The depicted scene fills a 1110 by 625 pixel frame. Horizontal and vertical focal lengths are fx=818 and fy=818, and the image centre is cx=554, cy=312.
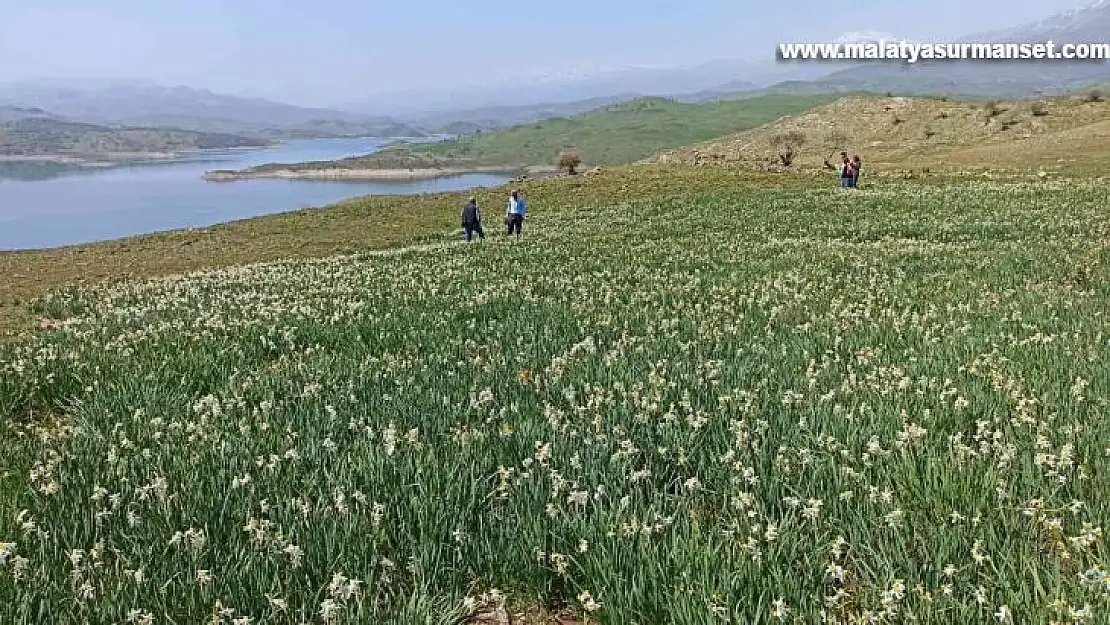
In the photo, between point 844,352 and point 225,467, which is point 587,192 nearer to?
point 844,352

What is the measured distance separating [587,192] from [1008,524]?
46.0 metres

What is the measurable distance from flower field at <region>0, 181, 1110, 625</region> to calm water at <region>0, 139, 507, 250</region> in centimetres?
6318

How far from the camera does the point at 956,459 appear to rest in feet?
16.0

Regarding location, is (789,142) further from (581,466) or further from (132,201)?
(132,201)

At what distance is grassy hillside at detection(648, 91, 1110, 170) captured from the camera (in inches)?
2124

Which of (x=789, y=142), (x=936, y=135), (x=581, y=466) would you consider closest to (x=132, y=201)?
(x=789, y=142)

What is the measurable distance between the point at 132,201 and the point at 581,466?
5061 inches

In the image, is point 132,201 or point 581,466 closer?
point 581,466

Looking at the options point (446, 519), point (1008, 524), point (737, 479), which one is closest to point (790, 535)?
point (737, 479)

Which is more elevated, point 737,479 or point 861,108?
point 861,108

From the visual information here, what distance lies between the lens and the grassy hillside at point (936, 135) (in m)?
53.9

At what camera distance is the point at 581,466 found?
17.1ft

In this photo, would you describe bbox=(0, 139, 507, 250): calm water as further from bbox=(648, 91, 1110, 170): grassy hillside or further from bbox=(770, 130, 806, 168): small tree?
bbox=(648, 91, 1110, 170): grassy hillside

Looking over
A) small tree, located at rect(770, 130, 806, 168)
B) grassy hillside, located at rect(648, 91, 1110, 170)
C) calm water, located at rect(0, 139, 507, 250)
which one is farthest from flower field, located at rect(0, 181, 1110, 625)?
small tree, located at rect(770, 130, 806, 168)
